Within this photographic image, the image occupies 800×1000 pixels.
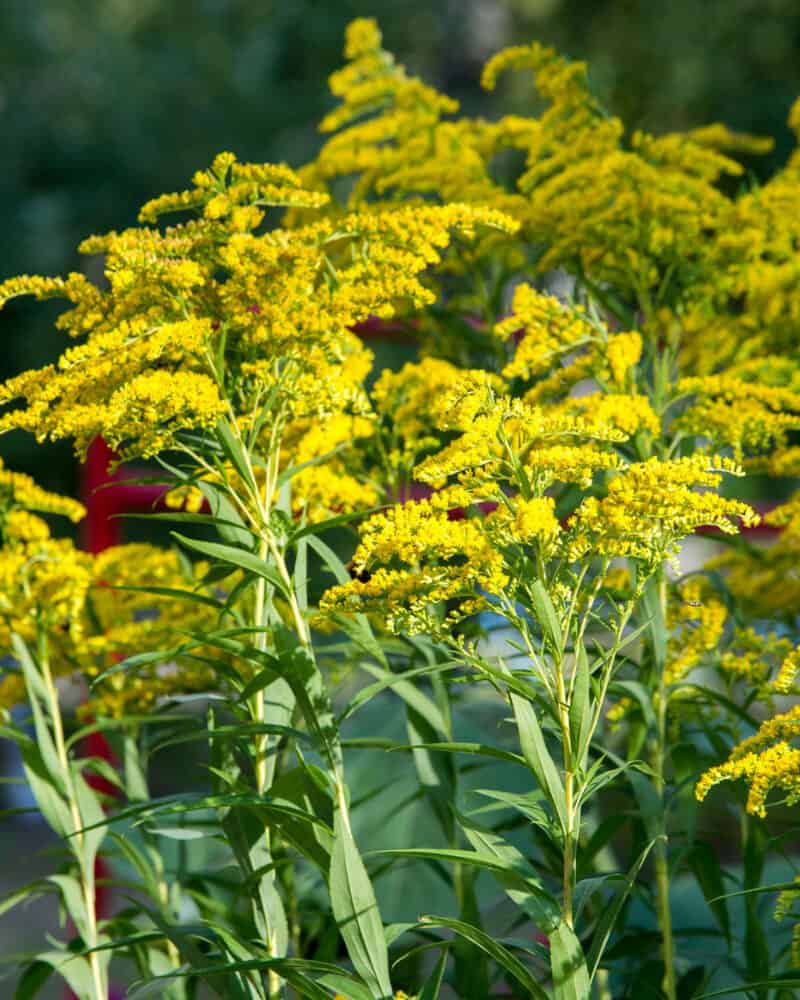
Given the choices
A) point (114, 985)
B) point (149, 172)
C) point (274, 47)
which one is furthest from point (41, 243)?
point (114, 985)

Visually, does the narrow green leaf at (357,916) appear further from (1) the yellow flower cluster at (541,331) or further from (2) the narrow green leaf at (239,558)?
(1) the yellow flower cluster at (541,331)

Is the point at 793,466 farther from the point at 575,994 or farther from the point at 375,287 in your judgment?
the point at 575,994

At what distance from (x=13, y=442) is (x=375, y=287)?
30.2ft

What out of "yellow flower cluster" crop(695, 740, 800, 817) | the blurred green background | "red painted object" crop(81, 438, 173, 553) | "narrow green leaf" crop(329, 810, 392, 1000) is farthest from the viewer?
the blurred green background

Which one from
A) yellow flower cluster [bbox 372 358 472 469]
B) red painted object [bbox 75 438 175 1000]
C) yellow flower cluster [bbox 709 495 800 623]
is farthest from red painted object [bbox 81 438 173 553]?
yellow flower cluster [bbox 709 495 800 623]

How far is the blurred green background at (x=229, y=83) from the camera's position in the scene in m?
9.80

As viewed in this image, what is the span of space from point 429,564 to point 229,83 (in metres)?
10.4

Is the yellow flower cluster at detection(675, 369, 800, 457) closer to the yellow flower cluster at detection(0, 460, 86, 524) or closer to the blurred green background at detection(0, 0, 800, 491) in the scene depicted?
the yellow flower cluster at detection(0, 460, 86, 524)

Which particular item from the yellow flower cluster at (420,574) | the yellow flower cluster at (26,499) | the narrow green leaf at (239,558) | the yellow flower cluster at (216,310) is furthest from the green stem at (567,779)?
the yellow flower cluster at (26,499)

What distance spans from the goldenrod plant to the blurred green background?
7151 mm

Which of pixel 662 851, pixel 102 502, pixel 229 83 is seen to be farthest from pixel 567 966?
pixel 229 83

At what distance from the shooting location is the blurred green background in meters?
9.80

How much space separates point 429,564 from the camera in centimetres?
128

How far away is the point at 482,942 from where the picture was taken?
119 cm
